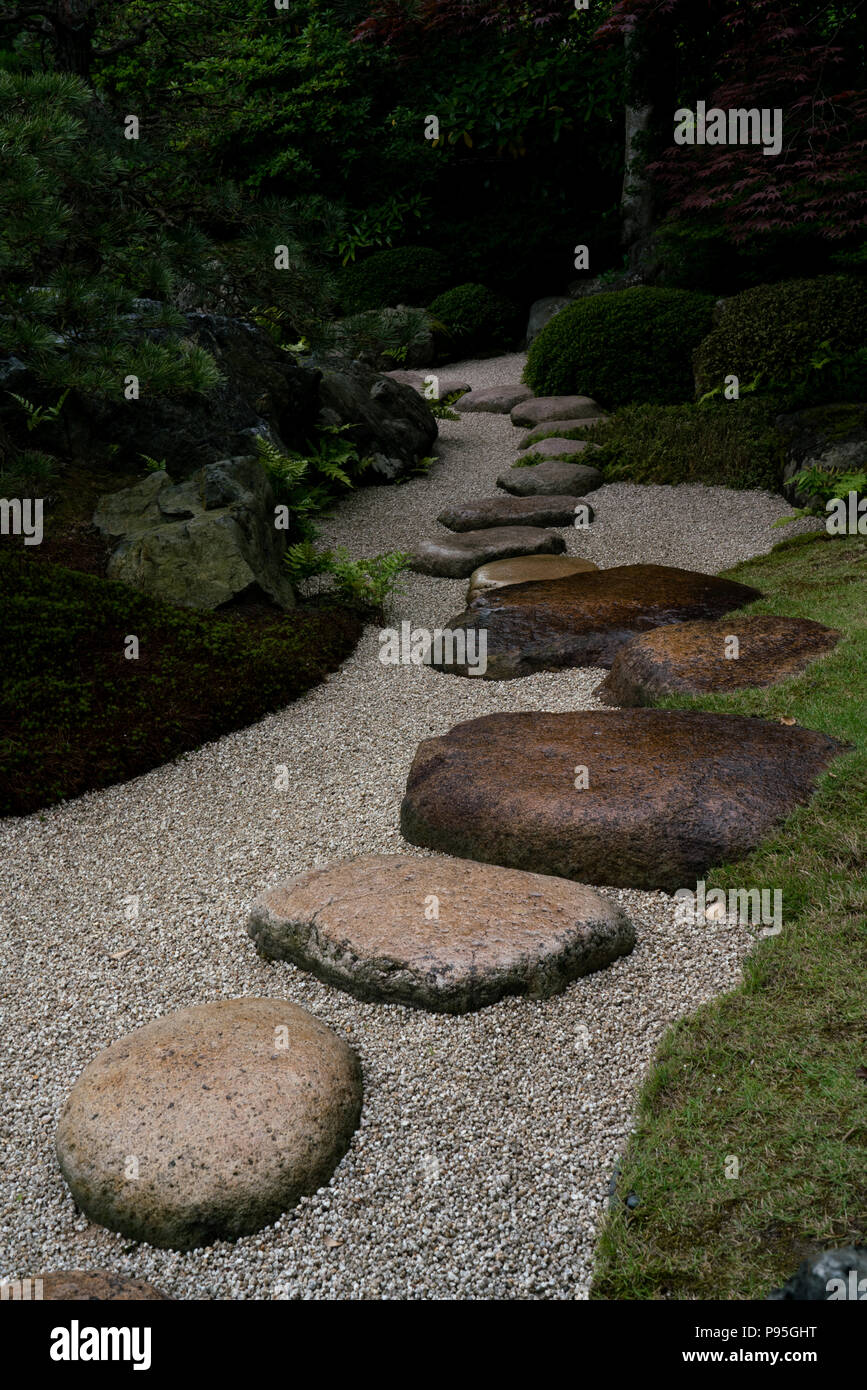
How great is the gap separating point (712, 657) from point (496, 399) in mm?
9779

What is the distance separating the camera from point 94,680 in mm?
6027

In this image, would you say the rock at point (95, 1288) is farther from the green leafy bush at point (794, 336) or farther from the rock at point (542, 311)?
the rock at point (542, 311)

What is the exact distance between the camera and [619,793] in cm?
426

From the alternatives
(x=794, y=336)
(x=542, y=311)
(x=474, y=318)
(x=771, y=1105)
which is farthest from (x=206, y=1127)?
(x=542, y=311)

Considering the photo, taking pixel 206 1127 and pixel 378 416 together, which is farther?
pixel 378 416

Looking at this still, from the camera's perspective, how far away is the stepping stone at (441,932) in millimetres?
3436

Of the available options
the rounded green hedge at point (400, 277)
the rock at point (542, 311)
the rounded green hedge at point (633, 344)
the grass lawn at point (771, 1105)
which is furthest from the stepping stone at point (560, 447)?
the grass lawn at point (771, 1105)

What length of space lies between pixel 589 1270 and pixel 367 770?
330cm

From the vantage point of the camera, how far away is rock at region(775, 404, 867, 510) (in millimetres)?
9547

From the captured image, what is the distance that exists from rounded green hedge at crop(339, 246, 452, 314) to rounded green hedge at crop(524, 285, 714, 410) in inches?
210

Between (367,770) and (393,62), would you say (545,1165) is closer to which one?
(367,770)

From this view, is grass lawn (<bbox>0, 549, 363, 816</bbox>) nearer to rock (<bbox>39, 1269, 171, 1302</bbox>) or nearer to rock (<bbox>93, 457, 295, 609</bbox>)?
rock (<bbox>93, 457, 295, 609</bbox>)

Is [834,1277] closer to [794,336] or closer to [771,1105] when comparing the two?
[771,1105]

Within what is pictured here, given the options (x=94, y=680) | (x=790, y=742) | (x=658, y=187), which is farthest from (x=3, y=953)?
(x=658, y=187)
